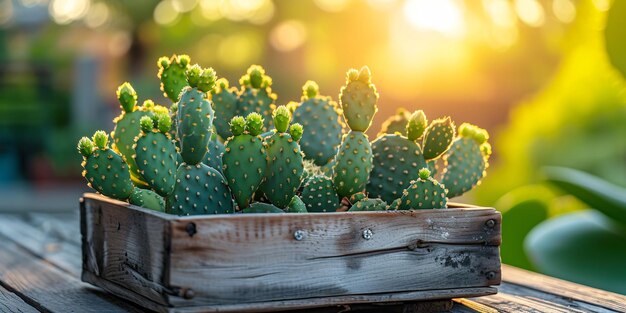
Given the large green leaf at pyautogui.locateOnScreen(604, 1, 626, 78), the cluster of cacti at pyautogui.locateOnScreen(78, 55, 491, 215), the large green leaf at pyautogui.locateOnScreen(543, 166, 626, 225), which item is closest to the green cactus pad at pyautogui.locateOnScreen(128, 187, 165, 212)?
the cluster of cacti at pyautogui.locateOnScreen(78, 55, 491, 215)

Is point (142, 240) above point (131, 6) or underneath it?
underneath

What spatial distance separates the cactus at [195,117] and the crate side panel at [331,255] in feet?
0.51

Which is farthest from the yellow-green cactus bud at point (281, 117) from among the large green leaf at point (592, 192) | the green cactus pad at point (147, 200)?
the large green leaf at point (592, 192)

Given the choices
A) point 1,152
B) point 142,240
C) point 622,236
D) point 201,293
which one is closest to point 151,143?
point 142,240

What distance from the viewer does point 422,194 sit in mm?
1310

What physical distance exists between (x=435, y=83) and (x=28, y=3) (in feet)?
18.2

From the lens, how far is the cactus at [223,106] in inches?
62.0

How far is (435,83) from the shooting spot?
40.1 ft

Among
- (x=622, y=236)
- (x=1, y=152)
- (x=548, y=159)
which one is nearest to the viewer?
(x=622, y=236)

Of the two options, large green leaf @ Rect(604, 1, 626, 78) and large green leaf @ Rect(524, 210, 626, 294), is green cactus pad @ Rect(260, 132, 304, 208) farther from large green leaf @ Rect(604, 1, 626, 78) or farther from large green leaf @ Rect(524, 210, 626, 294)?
large green leaf @ Rect(604, 1, 626, 78)

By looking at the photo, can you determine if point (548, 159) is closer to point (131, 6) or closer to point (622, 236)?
point (622, 236)

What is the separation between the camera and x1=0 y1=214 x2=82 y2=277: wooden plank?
5.89ft

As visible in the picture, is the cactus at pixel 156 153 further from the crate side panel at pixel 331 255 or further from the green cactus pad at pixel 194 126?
the crate side panel at pixel 331 255

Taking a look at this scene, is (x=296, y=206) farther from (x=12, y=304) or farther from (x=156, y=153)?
(x=12, y=304)
